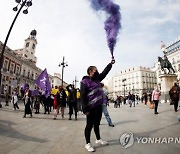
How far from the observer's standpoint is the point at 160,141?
4273mm

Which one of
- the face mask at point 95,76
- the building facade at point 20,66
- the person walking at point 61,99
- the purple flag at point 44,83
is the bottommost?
the person walking at point 61,99

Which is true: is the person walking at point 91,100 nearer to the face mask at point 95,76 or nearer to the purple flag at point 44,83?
the face mask at point 95,76

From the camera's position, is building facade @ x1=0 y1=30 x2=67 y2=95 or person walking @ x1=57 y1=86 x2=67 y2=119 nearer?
person walking @ x1=57 y1=86 x2=67 y2=119

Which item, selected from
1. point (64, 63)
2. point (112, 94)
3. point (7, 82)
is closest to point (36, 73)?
point (7, 82)

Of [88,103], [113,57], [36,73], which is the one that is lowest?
[88,103]

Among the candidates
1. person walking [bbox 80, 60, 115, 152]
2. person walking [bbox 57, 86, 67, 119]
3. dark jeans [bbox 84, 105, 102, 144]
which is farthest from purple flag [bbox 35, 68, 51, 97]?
dark jeans [bbox 84, 105, 102, 144]

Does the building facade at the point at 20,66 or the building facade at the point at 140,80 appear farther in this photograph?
the building facade at the point at 140,80

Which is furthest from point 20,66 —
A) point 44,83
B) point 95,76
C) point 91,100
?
point 91,100

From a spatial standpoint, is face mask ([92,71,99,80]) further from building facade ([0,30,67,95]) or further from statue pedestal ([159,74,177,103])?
building facade ([0,30,67,95])

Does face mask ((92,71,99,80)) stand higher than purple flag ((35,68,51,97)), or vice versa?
purple flag ((35,68,51,97))

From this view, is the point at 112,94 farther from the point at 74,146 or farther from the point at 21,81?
the point at 74,146

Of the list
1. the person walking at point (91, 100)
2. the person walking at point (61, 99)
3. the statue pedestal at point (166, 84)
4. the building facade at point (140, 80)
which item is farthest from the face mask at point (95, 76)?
the building facade at point (140, 80)

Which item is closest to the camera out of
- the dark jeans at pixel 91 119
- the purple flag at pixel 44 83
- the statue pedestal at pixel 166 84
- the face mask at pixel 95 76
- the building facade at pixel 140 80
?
the dark jeans at pixel 91 119

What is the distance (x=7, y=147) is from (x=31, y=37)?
6860 cm
